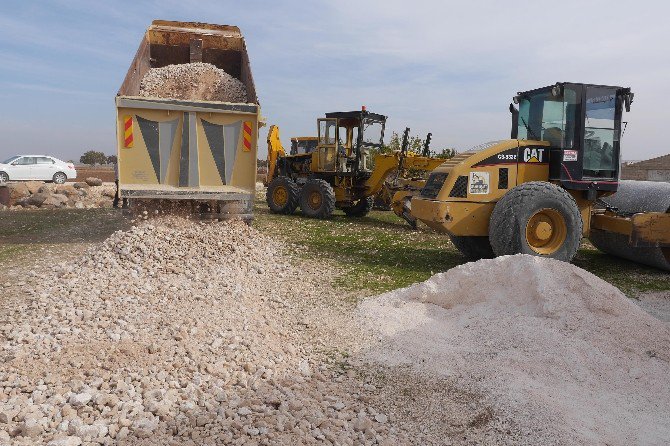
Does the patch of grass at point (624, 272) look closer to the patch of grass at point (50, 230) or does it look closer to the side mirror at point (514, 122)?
the side mirror at point (514, 122)

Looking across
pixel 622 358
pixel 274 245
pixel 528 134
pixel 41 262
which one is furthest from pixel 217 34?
pixel 622 358

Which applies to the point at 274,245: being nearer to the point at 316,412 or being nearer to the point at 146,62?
the point at 146,62

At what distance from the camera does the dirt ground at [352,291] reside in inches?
125

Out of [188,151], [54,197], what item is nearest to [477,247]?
[188,151]

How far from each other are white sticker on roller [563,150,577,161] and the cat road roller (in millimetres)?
14

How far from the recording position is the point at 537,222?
7168mm

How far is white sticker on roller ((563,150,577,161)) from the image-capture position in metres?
7.43

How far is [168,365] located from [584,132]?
20.8 feet

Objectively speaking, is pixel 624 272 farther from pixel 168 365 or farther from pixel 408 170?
pixel 168 365

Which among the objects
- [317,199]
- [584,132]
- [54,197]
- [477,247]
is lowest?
[477,247]

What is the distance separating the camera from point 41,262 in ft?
23.6

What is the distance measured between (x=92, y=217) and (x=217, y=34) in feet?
18.8

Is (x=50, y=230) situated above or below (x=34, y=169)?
below

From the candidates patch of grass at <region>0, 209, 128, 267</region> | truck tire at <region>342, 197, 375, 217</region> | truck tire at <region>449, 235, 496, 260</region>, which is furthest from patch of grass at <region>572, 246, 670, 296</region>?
patch of grass at <region>0, 209, 128, 267</region>
